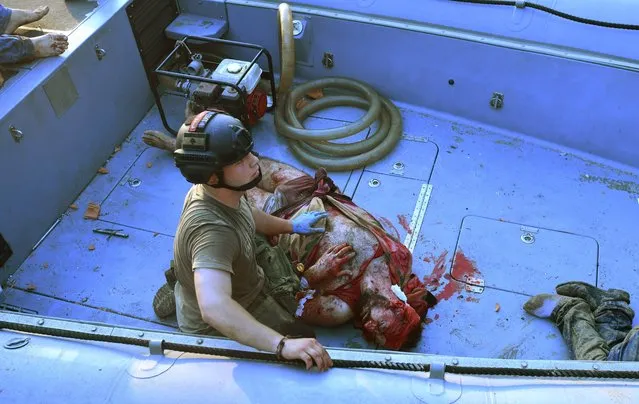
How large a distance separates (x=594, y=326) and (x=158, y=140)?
272 cm

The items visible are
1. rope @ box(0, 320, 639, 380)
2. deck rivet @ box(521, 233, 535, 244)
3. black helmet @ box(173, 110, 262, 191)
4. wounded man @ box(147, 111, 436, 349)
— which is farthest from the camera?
deck rivet @ box(521, 233, 535, 244)

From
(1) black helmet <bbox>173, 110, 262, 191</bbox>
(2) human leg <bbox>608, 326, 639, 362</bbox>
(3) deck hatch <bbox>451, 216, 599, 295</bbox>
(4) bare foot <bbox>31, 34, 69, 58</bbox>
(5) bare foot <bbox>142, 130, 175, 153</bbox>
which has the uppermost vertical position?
(1) black helmet <bbox>173, 110, 262, 191</bbox>

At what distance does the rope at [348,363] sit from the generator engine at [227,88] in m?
1.85

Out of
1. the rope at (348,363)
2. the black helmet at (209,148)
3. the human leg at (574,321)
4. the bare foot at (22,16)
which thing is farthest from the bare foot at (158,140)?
the human leg at (574,321)

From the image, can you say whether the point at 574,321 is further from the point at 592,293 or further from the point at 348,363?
the point at 348,363

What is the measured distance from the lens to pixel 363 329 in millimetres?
2723

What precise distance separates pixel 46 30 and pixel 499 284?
305cm

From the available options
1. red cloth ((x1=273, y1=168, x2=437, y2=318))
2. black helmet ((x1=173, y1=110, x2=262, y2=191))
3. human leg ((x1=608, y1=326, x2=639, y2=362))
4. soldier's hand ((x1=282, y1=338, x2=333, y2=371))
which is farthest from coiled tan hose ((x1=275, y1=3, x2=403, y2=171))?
soldier's hand ((x1=282, y1=338, x2=333, y2=371))

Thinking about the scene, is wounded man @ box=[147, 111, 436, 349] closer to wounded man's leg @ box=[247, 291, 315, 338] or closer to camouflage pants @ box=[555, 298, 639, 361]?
wounded man's leg @ box=[247, 291, 315, 338]

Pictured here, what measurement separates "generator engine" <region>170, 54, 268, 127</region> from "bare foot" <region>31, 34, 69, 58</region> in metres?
0.71

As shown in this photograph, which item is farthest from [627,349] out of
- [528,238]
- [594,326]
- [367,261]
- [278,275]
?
[278,275]

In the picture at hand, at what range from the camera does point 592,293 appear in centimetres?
279

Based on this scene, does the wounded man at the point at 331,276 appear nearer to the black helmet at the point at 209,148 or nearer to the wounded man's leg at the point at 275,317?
the wounded man's leg at the point at 275,317

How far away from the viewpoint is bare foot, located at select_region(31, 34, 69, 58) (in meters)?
3.26
